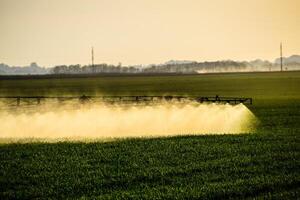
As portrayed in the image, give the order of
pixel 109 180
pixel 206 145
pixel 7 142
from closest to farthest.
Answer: pixel 109 180, pixel 206 145, pixel 7 142

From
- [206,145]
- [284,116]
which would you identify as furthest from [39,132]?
[284,116]

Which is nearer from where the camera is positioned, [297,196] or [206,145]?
[297,196]

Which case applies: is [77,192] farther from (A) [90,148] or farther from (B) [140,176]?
(A) [90,148]

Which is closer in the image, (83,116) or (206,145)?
(206,145)

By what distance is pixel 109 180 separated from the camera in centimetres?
1510

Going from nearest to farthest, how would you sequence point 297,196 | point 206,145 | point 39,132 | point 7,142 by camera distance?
point 297,196
point 206,145
point 7,142
point 39,132

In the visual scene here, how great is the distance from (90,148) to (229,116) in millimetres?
18490

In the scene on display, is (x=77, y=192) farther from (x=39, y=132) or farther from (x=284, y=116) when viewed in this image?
(x=284, y=116)

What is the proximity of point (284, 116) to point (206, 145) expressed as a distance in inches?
696

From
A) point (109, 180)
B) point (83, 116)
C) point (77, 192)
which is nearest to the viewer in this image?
point (77, 192)

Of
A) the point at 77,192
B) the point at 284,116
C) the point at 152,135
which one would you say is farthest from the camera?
the point at 284,116

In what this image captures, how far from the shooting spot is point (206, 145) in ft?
71.3

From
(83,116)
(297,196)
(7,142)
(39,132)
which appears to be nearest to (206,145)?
(297,196)

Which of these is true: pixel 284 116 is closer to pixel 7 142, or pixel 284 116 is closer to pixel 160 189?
pixel 7 142
